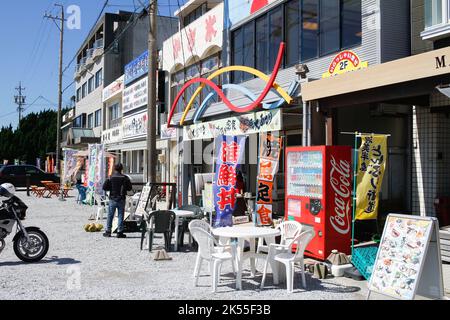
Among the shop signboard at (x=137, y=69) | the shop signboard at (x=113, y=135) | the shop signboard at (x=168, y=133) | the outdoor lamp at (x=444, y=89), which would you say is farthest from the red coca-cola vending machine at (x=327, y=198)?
the shop signboard at (x=113, y=135)

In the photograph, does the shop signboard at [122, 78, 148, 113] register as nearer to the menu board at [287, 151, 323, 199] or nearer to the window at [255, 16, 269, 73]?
the window at [255, 16, 269, 73]

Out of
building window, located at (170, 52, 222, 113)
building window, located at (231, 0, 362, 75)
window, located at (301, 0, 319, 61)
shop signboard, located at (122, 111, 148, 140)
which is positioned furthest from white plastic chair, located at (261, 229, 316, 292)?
shop signboard, located at (122, 111, 148, 140)

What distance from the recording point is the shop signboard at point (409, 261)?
5.36m

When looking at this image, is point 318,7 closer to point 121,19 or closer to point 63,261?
point 63,261

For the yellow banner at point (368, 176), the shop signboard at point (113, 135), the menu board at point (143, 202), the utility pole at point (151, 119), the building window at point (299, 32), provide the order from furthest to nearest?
the shop signboard at point (113, 135) < the utility pole at point (151, 119) < the menu board at point (143, 202) < the building window at point (299, 32) < the yellow banner at point (368, 176)

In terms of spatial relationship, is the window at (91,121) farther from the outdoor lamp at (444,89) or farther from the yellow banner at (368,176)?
the outdoor lamp at (444,89)

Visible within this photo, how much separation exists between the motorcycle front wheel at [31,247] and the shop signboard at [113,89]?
24169 millimetres

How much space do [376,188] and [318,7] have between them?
240 inches

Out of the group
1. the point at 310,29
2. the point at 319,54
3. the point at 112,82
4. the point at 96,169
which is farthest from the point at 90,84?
the point at 319,54

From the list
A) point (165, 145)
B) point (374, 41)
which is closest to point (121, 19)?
point (165, 145)

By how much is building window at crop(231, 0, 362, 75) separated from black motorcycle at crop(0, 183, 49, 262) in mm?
7950

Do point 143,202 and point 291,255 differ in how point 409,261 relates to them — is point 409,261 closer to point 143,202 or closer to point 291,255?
point 291,255

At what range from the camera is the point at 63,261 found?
8.73 metres

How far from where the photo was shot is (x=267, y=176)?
963 cm
